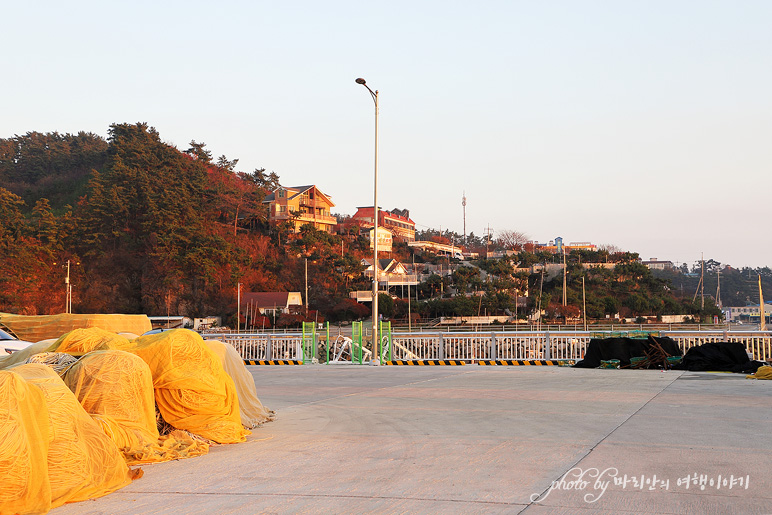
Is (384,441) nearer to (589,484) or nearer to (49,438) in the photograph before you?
(589,484)

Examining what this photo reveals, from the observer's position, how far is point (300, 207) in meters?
107

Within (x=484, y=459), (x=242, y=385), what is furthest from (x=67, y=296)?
(x=484, y=459)

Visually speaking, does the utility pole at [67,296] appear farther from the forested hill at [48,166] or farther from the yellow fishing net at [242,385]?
the yellow fishing net at [242,385]

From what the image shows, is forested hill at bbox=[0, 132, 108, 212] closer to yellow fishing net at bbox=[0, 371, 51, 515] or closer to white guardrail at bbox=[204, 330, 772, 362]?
white guardrail at bbox=[204, 330, 772, 362]

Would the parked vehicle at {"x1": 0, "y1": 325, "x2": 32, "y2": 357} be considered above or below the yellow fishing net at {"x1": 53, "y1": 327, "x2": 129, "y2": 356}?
below

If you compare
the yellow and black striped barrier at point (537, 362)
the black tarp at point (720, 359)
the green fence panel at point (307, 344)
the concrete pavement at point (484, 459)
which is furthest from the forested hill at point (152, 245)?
the concrete pavement at point (484, 459)

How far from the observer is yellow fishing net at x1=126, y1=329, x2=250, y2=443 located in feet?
29.1

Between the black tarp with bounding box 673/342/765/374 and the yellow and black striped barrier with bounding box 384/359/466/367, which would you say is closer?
the black tarp with bounding box 673/342/765/374

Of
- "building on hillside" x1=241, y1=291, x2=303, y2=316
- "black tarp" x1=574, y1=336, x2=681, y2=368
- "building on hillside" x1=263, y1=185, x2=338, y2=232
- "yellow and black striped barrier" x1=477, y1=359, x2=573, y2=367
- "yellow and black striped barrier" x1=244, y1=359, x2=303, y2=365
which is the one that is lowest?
"yellow and black striped barrier" x1=244, y1=359, x2=303, y2=365

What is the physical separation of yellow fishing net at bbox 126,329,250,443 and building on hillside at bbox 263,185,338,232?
286 ft

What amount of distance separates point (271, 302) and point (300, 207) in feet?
103

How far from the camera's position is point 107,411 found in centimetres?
788

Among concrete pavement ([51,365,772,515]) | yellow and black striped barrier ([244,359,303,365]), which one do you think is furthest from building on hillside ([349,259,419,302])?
concrete pavement ([51,365,772,515])

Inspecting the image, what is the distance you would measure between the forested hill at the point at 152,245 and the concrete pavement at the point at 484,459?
219 feet
